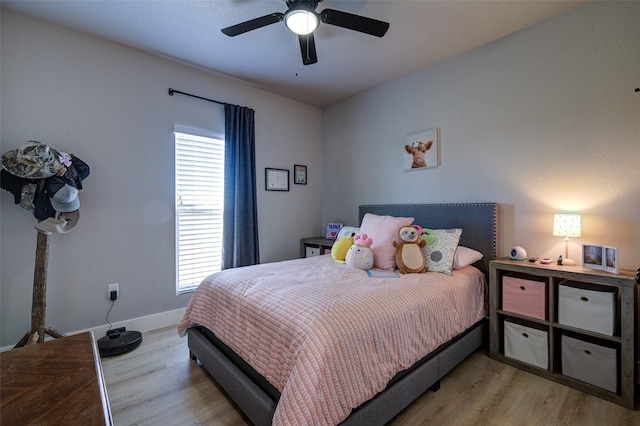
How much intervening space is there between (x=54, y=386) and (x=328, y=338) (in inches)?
35.7

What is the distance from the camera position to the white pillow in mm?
2363

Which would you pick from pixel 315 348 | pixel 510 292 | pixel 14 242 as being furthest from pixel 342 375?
pixel 14 242

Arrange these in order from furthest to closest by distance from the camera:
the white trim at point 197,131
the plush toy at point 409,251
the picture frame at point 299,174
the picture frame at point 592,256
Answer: the picture frame at point 299,174
the white trim at point 197,131
the plush toy at point 409,251
the picture frame at point 592,256

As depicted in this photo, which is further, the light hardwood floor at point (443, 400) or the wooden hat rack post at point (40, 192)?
the wooden hat rack post at point (40, 192)

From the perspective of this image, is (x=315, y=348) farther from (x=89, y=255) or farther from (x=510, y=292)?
(x=89, y=255)

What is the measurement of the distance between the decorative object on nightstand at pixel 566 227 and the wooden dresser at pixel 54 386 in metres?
2.76

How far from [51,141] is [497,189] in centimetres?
398

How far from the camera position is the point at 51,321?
7.67ft

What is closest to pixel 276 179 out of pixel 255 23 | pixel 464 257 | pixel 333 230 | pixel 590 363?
pixel 333 230

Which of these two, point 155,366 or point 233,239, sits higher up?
point 233,239

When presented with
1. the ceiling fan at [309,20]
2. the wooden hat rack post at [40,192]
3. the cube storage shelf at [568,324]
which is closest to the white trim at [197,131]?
the wooden hat rack post at [40,192]

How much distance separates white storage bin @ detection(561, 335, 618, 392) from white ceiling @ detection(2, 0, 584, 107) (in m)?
2.51

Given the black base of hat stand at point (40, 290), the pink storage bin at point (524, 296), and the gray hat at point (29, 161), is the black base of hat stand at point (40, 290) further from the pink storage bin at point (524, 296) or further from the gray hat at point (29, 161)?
the pink storage bin at point (524, 296)

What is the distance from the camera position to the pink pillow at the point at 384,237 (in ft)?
7.79
